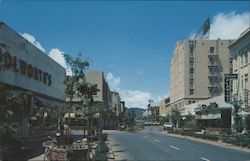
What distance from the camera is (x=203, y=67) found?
114 metres

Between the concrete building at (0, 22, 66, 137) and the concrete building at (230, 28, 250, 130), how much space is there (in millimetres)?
24296

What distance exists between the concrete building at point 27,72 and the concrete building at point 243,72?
24296mm

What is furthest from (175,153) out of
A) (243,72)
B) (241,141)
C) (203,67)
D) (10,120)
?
(203,67)

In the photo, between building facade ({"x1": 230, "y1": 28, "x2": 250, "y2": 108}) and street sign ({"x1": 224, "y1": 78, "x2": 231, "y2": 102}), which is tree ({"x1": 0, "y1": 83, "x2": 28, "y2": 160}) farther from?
street sign ({"x1": 224, "y1": 78, "x2": 231, "y2": 102})

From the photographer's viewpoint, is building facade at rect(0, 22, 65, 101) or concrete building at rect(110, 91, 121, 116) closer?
building facade at rect(0, 22, 65, 101)

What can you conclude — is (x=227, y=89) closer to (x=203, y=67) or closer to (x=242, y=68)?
(x=242, y=68)

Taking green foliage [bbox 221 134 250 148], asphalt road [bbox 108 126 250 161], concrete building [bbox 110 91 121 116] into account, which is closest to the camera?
asphalt road [bbox 108 126 250 161]

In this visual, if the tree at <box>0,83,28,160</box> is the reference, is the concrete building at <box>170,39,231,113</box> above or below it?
above

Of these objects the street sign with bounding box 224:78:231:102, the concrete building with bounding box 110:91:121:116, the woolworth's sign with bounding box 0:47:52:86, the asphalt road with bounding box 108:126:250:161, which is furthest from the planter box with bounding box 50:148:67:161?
the concrete building with bounding box 110:91:121:116

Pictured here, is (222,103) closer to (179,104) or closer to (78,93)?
(78,93)

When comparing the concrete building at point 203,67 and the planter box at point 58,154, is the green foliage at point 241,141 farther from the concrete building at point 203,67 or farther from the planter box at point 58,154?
the concrete building at point 203,67

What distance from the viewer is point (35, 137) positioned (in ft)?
118

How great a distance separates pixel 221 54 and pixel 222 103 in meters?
48.9

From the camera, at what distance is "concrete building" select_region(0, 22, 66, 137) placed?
24.9 metres
